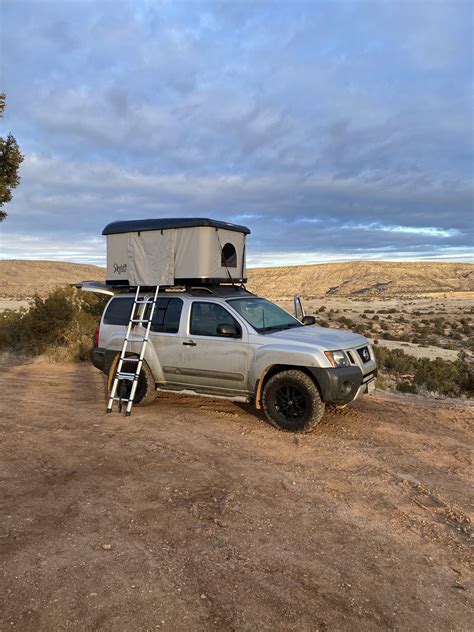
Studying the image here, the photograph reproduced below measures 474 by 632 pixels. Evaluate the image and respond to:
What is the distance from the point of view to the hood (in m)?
6.93

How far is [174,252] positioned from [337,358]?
9.85ft

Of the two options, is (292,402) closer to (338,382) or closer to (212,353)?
(338,382)

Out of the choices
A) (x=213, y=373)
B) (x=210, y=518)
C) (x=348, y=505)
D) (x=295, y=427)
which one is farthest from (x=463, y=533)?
(x=213, y=373)

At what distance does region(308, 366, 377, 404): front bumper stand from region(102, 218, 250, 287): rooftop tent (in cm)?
234

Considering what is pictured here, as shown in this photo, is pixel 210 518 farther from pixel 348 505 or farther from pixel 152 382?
pixel 152 382

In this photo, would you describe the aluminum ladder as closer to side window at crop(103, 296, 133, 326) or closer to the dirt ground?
side window at crop(103, 296, 133, 326)

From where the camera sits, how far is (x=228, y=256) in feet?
27.5

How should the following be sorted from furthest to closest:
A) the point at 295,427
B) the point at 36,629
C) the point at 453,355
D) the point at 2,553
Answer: the point at 453,355
the point at 295,427
the point at 2,553
the point at 36,629

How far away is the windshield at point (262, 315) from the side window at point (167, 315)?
905 mm

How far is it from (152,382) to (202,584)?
500 centimetres

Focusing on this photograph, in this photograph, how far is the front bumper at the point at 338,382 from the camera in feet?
21.7

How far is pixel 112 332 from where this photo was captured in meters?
8.64

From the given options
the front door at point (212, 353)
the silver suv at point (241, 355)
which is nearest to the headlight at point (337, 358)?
the silver suv at point (241, 355)

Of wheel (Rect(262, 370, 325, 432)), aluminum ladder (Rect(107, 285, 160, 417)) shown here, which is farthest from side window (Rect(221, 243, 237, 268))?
wheel (Rect(262, 370, 325, 432))
